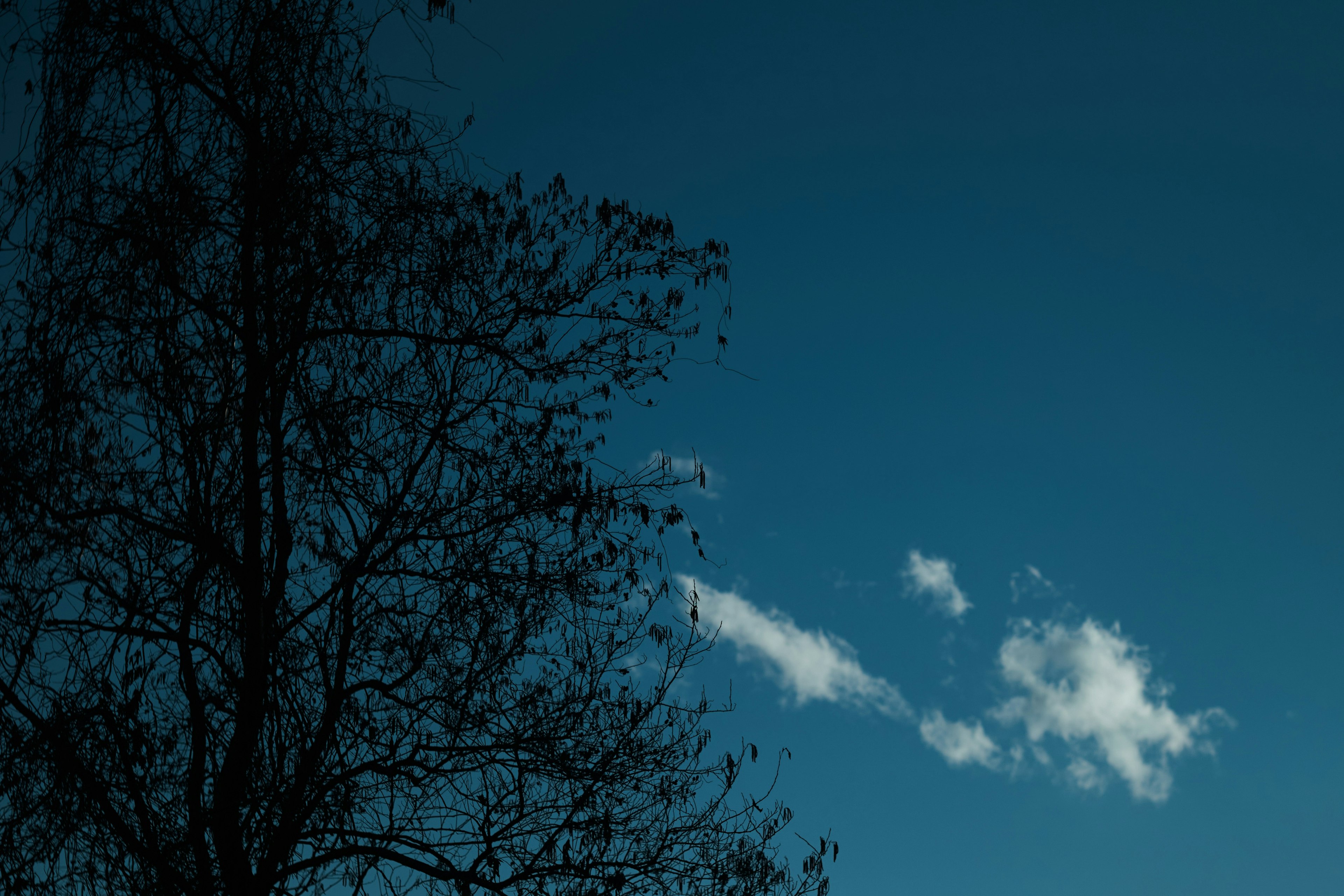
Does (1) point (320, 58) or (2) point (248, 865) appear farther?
(1) point (320, 58)

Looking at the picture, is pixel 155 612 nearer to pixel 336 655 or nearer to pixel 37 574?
pixel 37 574

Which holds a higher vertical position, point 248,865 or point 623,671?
point 623,671

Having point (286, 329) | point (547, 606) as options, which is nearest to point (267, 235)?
point (286, 329)

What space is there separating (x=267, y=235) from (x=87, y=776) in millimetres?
3085

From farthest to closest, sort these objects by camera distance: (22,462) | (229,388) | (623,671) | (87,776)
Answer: (623,671) → (229,388) → (22,462) → (87,776)

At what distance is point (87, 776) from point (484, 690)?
2132mm

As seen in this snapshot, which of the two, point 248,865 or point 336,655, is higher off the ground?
point 336,655

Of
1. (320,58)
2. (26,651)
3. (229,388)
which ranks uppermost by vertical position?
(320,58)

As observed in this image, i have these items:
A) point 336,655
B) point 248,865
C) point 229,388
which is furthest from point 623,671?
point 229,388

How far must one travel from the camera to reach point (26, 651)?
18.0ft

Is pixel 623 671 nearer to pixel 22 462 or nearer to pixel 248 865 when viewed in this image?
pixel 248 865

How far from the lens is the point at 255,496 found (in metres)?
6.10

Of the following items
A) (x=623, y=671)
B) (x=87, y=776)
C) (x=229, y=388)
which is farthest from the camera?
(x=623, y=671)

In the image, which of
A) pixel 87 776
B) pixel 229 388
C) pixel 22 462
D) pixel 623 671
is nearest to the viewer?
pixel 87 776
